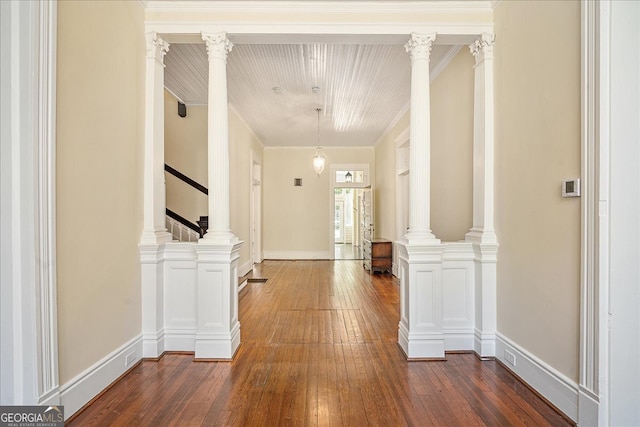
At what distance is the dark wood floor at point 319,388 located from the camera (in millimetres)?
1933

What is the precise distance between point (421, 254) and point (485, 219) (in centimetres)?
67

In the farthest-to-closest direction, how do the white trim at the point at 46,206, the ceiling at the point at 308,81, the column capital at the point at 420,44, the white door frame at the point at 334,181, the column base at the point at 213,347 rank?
the white door frame at the point at 334,181
the ceiling at the point at 308,81
the column capital at the point at 420,44
the column base at the point at 213,347
the white trim at the point at 46,206

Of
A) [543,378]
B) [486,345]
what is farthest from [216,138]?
[543,378]

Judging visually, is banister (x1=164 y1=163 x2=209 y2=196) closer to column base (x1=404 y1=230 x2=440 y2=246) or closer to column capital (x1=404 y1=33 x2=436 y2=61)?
column base (x1=404 y1=230 x2=440 y2=246)

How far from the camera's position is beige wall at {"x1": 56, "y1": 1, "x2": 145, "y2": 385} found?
1.96 metres

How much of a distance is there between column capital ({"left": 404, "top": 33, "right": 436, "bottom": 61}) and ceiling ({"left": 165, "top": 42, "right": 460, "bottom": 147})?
60cm

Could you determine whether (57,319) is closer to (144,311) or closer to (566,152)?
(144,311)

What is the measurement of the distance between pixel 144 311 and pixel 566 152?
11.3 feet

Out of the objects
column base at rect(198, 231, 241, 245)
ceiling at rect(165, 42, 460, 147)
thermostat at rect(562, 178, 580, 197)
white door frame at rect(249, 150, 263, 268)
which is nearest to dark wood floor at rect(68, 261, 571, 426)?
column base at rect(198, 231, 241, 245)

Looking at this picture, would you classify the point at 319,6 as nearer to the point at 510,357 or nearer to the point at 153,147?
the point at 153,147

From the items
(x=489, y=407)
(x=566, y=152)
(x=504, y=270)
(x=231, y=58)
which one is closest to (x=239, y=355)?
(x=489, y=407)

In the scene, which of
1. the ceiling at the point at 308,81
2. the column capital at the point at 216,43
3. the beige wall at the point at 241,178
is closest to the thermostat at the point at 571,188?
the ceiling at the point at 308,81

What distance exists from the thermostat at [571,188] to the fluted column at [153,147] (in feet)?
10.2

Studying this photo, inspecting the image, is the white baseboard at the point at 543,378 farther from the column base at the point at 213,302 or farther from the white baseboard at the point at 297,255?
the white baseboard at the point at 297,255
